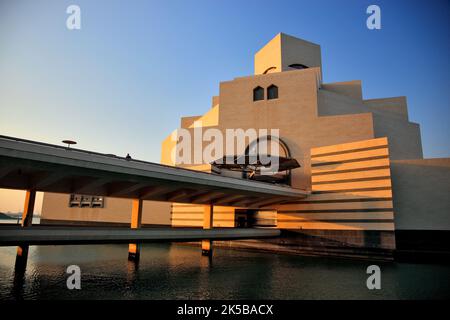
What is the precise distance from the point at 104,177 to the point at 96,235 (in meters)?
3.92

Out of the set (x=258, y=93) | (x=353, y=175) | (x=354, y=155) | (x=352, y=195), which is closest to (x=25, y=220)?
(x=352, y=195)

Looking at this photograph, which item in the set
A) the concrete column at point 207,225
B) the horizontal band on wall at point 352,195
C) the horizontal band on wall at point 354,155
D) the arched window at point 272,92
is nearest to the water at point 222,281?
the concrete column at point 207,225

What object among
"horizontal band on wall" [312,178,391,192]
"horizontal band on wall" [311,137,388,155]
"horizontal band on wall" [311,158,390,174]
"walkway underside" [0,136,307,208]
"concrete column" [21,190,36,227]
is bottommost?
"concrete column" [21,190,36,227]

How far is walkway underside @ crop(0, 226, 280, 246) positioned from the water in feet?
7.28

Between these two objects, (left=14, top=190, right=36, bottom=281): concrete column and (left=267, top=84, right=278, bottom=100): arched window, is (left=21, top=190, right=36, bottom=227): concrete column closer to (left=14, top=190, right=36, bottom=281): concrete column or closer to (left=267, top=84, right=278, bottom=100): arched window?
(left=14, top=190, right=36, bottom=281): concrete column

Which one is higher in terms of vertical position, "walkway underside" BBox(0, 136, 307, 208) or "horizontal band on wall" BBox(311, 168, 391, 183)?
"horizontal band on wall" BBox(311, 168, 391, 183)

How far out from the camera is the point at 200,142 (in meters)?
45.6

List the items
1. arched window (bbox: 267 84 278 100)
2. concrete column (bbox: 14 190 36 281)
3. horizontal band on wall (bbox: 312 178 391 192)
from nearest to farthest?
concrete column (bbox: 14 190 36 281) → horizontal band on wall (bbox: 312 178 391 192) → arched window (bbox: 267 84 278 100)

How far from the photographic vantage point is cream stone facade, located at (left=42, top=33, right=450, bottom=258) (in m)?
30.9

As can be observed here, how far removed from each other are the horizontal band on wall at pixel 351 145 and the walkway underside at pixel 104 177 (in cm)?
722

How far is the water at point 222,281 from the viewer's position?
14.9m

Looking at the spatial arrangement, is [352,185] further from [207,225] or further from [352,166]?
[207,225]

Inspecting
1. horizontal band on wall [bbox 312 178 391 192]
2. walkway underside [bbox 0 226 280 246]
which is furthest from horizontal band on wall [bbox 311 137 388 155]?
walkway underside [bbox 0 226 280 246]

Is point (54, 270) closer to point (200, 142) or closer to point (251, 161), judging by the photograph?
point (251, 161)
